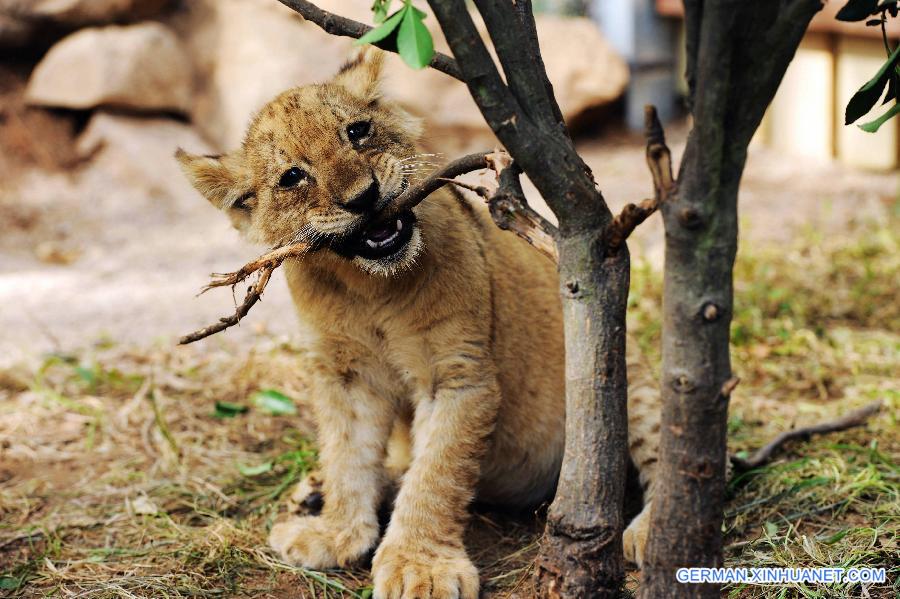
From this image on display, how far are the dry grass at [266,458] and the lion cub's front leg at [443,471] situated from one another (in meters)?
0.18

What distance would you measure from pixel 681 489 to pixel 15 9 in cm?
935

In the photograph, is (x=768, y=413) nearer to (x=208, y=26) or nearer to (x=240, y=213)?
(x=240, y=213)

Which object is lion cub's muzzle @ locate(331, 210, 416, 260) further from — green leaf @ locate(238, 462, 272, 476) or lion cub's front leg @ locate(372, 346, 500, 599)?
green leaf @ locate(238, 462, 272, 476)

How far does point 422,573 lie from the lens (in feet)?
10.8

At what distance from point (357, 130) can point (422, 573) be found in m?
1.56

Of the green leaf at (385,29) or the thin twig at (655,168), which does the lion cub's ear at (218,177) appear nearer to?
the green leaf at (385,29)

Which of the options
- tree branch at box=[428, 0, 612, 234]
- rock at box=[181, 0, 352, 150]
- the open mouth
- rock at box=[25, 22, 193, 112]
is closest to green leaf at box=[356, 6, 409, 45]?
tree branch at box=[428, 0, 612, 234]

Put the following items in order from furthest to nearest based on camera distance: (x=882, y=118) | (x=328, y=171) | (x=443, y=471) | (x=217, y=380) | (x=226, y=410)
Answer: (x=217, y=380), (x=226, y=410), (x=443, y=471), (x=328, y=171), (x=882, y=118)

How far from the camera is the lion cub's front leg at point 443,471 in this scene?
11.2ft

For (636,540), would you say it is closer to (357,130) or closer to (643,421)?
(643,421)

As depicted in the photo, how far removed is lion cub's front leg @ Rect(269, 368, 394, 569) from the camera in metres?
3.71

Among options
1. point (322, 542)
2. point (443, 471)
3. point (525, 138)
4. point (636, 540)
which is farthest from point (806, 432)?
point (525, 138)

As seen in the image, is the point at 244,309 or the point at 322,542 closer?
the point at 244,309

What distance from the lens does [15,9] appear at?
32.2ft
